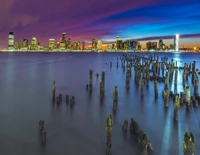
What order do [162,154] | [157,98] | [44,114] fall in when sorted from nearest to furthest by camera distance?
[162,154] < [44,114] < [157,98]

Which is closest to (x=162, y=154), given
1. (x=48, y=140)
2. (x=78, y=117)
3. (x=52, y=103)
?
(x=48, y=140)

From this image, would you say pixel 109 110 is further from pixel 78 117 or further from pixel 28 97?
pixel 28 97

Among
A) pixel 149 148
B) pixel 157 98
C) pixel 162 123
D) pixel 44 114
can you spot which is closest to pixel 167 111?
pixel 162 123

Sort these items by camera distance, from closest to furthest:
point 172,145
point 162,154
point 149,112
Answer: point 162,154 < point 172,145 < point 149,112

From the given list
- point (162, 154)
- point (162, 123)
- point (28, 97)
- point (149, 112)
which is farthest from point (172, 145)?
point (28, 97)

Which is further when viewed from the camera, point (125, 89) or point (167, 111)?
point (125, 89)

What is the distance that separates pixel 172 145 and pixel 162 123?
3.08m

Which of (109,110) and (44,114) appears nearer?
(44,114)

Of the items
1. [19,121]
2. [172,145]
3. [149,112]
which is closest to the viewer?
[172,145]

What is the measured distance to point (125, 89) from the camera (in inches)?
953

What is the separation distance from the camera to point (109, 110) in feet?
53.2

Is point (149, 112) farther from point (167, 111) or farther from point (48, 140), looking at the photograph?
point (48, 140)

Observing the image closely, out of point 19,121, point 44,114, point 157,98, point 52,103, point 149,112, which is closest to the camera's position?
point 19,121

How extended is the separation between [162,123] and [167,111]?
2415 millimetres
